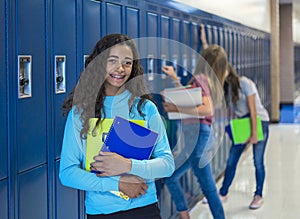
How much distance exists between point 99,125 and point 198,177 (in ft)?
6.98

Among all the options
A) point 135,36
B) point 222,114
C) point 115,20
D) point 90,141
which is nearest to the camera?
point 90,141

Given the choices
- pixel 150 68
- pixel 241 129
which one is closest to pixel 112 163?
pixel 150 68

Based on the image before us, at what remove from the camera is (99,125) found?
81.1 inches

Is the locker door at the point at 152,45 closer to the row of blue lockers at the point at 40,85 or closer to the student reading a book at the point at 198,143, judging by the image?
the student reading a book at the point at 198,143

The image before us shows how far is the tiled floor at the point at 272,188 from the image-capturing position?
4.77 metres

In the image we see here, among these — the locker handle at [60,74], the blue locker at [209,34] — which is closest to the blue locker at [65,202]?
the locker handle at [60,74]

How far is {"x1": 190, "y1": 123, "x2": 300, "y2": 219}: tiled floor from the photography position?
15.7 feet

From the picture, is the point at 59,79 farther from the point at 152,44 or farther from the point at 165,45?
the point at 165,45

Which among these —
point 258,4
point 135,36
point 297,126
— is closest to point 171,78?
point 135,36

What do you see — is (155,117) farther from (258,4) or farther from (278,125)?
(278,125)

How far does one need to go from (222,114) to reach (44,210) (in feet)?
11.9

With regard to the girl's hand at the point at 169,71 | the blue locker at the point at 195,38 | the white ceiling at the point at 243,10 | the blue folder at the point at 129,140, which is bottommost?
the blue folder at the point at 129,140

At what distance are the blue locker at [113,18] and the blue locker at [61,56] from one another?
0.41 metres

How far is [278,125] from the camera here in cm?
1102
